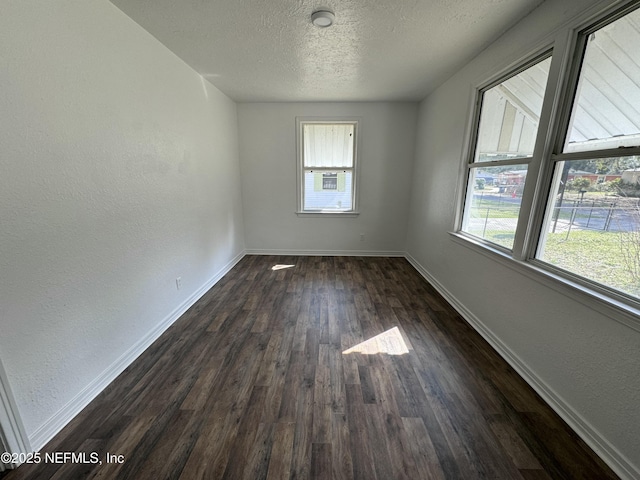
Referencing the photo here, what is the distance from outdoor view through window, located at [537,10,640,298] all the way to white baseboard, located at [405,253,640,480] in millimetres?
737

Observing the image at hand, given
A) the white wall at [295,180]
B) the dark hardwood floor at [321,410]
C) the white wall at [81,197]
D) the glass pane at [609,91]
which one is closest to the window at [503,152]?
the glass pane at [609,91]

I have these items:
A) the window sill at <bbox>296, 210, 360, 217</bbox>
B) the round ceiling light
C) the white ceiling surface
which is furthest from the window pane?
the round ceiling light

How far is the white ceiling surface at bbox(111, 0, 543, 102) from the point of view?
1749 mm

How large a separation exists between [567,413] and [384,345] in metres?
1.12

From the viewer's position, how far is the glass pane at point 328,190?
4332 millimetres

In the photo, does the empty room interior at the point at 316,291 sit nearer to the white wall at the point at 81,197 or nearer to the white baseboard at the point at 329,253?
the white wall at the point at 81,197

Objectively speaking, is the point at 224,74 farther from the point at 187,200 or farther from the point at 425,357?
the point at 425,357

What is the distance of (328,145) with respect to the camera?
4242 millimetres

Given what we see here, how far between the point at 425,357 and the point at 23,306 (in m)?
2.47

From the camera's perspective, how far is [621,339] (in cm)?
122

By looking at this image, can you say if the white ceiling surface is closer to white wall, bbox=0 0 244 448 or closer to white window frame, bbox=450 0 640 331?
white wall, bbox=0 0 244 448

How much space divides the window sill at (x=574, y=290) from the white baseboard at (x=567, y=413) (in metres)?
0.61

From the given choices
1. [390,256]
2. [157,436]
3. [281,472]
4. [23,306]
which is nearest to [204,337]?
[157,436]

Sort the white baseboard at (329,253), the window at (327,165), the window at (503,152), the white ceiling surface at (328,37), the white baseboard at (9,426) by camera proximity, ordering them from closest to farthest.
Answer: the white baseboard at (9,426)
the white ceiling surface at (328,37)
the window at (503,152)
the window at (327,165)
the white baseboard at (329,253)
